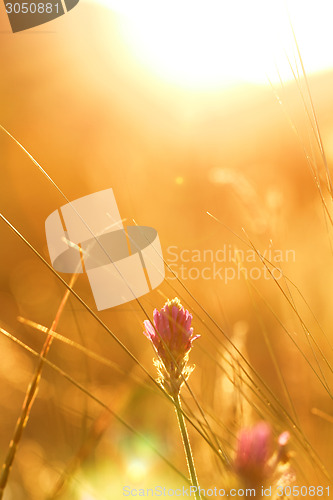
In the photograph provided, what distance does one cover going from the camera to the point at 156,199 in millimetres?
2924

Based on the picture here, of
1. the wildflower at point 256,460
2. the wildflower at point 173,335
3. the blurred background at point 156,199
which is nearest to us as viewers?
the wildflower at point 256,460

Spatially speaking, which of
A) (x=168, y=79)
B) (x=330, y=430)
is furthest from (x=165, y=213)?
(x=330, y=430)

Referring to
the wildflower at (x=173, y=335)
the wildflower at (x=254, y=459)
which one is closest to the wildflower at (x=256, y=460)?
the wildflower at (x=254, y=459)

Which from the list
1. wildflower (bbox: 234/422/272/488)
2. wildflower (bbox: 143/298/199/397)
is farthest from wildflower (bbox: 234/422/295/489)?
wildflower (bbox: 143/298/199/397)

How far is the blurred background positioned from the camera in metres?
1.43

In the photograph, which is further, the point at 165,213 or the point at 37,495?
the point at 165,213

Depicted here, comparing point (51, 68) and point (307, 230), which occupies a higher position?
point (51, 68)

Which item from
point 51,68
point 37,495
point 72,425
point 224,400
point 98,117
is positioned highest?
point 51,68

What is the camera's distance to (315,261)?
188cm

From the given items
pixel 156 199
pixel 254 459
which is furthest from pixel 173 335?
pixel 156 199

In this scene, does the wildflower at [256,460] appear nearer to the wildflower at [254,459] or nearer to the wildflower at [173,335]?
the wildflower at [254,459]

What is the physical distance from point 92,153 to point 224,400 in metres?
2.46

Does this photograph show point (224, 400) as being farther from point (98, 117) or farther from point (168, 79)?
point (98, 117)

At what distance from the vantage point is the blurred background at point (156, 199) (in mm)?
1427
